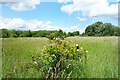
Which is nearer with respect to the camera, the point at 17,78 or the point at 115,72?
the point at 17,78

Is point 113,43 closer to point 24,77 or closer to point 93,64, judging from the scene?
point 93,64

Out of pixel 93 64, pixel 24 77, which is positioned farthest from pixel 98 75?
pixel 24 77

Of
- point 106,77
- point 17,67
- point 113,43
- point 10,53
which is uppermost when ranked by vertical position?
point 113,43

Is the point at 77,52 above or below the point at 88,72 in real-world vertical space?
above

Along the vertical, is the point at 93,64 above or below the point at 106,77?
above

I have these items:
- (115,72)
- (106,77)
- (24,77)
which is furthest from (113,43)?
(24,77)

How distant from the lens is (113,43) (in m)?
4.67

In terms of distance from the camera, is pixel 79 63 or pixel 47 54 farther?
pixel 79 63

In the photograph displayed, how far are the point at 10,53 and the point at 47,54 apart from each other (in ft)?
6.26

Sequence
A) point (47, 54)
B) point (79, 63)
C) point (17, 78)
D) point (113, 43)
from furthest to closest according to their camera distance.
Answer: point (113, 43) → point (79, 63) → point (47, 54) → point (17, 78)

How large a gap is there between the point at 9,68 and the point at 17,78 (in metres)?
0.55

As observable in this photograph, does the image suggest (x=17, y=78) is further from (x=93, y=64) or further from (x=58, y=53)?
(x=93, y=64)

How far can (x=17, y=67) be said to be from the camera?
255cm

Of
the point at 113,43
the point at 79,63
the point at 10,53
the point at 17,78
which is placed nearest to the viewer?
the point at 17,78
